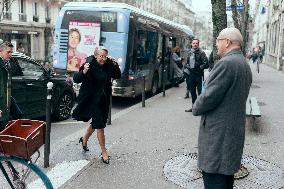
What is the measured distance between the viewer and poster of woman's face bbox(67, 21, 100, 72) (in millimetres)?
11695

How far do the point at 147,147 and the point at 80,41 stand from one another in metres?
5.96

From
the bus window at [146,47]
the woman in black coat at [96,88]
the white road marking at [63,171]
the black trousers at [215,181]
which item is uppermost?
the bus window at [146,47]

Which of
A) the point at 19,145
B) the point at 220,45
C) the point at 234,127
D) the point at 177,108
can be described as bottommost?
the point at 177,108

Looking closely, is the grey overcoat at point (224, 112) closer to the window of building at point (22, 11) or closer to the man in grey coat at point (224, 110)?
the man in grey coat at point (224, 110)

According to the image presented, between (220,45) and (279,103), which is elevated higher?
(220,45)

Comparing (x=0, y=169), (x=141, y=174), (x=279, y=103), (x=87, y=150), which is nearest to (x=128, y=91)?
(x=279, y=103)

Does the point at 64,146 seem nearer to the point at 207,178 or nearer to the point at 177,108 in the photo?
the point at 207,178

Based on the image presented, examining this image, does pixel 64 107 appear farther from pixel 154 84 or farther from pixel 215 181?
pixel 215 181

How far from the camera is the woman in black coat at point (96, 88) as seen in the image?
5566mm

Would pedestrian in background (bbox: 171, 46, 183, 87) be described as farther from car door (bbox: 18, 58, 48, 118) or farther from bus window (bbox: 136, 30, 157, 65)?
car door (bbox: 18, 58, 48, 118)

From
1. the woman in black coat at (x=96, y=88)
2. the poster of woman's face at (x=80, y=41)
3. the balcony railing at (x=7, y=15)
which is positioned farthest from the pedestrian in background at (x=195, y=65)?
the balcony railing at (x=7, y=15)

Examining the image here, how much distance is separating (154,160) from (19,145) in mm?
2857

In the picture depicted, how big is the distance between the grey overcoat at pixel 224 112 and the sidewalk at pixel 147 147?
5.96 feet

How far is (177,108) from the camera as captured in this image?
1118cm
